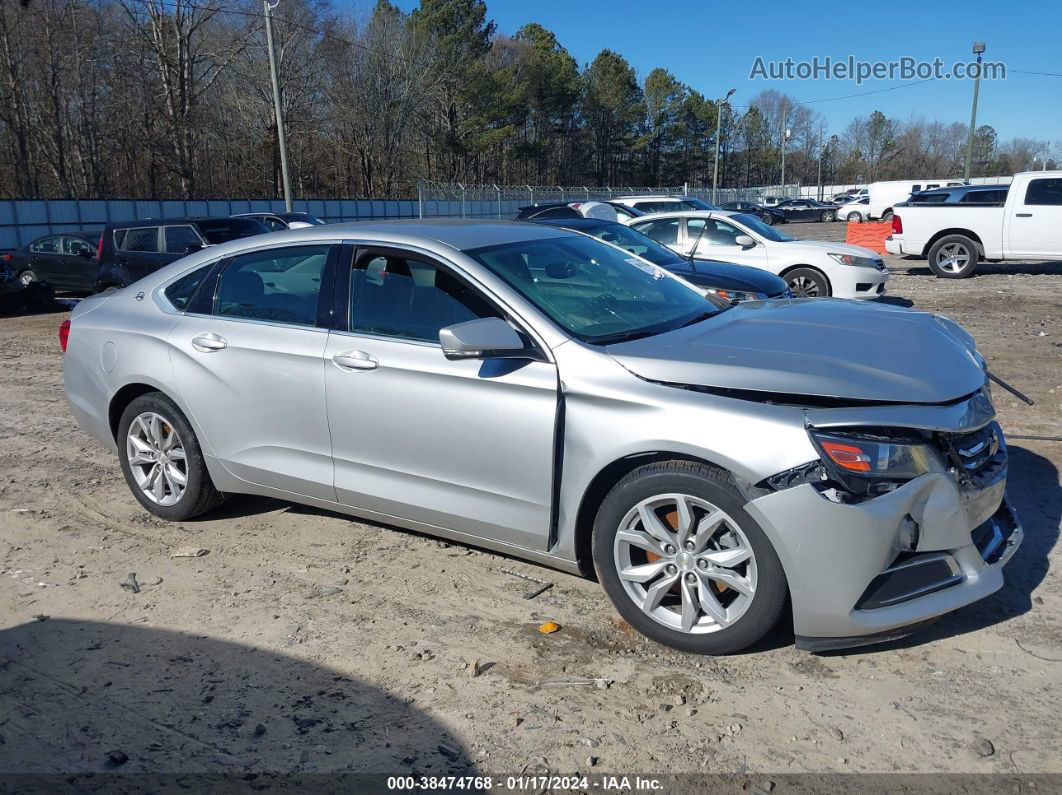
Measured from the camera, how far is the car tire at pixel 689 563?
3.20m

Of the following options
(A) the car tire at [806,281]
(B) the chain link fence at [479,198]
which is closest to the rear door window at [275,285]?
(A) the car tire at [806,281]

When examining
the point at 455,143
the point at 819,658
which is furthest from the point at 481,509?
the point at 455,143

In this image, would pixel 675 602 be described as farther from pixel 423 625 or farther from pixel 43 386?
pixel 43 386

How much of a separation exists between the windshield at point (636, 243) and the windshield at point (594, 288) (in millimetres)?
4692

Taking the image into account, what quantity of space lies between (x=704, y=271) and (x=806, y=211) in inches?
1929

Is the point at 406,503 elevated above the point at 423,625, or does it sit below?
above

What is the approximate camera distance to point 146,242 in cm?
1452

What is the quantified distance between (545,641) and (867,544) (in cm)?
137

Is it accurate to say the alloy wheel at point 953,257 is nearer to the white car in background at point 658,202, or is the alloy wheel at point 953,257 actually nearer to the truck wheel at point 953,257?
the truck wheel at point 953,257

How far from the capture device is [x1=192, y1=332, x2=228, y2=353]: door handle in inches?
183

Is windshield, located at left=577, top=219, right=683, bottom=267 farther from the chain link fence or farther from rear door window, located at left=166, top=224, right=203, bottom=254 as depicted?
the chain link fence

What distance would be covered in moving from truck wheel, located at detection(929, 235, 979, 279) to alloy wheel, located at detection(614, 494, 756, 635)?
15684 mm

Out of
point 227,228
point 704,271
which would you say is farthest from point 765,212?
point 704,271

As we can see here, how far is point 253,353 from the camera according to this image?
4508 millimetres
